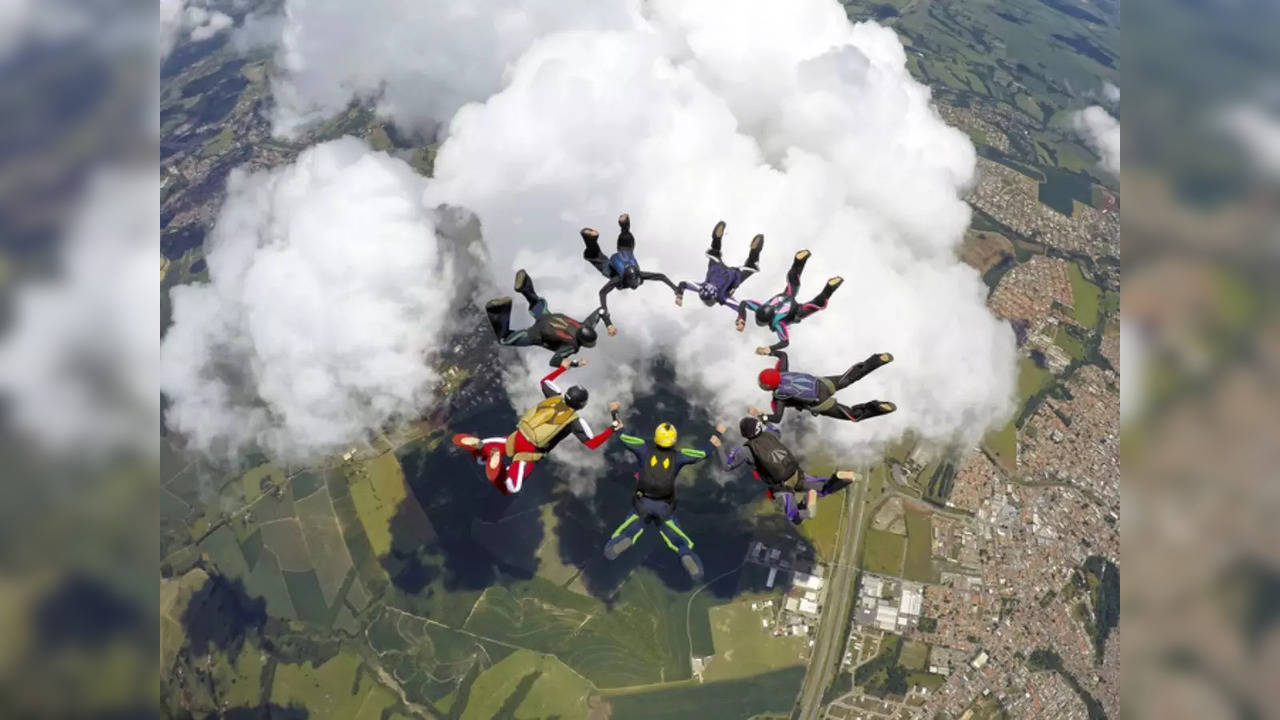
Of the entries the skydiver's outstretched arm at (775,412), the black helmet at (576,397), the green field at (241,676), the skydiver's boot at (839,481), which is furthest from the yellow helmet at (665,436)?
the green field at (241,676)

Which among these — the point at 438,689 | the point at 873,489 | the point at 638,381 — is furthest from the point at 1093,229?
Result: the point at 438,689

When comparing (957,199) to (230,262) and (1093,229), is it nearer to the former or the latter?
(1093,229)

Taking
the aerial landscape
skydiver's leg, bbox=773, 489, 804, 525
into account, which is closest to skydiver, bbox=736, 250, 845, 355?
Answer: skydiver's leg, bbox=773, 489, 804, 525

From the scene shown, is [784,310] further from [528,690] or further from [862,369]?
[528,690]

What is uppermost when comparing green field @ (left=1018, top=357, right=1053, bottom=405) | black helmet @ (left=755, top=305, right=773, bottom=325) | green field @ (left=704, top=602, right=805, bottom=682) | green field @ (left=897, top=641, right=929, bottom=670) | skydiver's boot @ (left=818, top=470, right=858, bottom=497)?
black helmet @ (left=755, top=305, right=773, bottom=325)

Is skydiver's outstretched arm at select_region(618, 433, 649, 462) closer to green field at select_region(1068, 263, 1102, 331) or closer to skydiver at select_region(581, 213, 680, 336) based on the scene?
skydiver at select_region(581, 213, 680, 336)

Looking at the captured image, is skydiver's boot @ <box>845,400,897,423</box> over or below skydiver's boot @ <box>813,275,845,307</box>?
below
